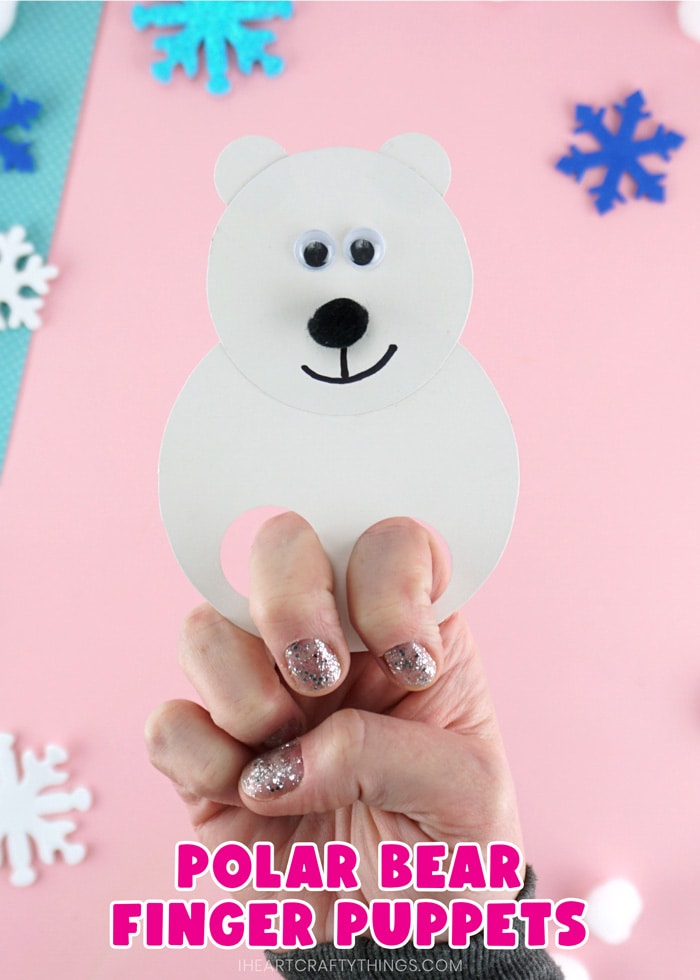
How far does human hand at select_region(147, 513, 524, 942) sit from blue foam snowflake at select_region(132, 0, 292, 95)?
1229mm

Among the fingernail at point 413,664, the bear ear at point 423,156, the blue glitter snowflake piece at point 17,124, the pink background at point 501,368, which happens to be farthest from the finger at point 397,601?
the blue glitter snowflake piece at point 17,124

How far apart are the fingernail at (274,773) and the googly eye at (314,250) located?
0.37 m

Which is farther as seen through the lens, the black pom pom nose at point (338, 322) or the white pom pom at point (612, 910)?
the white pom pom at point (612, 910)

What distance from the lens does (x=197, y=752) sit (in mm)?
708

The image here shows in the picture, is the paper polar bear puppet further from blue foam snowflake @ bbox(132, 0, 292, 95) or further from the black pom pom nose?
blue foam snowflake @ bbox(132, 0, 292, 95)

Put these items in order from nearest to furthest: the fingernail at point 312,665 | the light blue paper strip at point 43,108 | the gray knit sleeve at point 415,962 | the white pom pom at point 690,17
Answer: the fingernail at point 312,665 < the gray knit sleeve at point 415,962 < the white pom pom at point 690,17 < the light blue paper strip at point 43,108

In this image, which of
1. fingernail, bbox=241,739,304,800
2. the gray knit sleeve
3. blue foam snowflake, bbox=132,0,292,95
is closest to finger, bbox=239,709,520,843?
fingernail, bbox=241,739,304,800

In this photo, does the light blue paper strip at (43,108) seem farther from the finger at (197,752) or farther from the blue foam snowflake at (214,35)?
the finger at (197,752)

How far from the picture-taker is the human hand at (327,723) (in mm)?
654

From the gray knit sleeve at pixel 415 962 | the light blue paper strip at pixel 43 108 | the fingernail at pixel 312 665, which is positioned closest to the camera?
the fingernail at pixel 312 665

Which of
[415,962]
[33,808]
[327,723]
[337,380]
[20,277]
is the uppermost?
[20,277]

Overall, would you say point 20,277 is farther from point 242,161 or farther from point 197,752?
point 197,752

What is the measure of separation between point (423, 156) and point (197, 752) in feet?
1.65

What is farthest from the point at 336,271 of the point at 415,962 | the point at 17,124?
the point at 17,124
